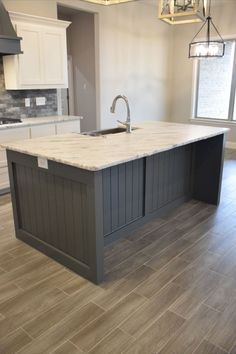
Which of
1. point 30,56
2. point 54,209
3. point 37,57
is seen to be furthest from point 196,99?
point 54,209

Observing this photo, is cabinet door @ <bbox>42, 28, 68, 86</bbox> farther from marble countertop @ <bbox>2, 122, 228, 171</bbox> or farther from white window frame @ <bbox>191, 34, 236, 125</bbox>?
white window frame @ <bbox>191, 34, 236, 125</bbox>

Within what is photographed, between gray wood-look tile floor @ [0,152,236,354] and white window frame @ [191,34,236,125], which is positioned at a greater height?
white window frame @ [191,34,236,125]

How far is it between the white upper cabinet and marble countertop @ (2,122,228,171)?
1.82 metres

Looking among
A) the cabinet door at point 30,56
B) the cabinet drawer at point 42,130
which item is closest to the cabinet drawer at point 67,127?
the cabinet drawer at point 42,130

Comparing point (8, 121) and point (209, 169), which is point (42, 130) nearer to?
point (8, 121)

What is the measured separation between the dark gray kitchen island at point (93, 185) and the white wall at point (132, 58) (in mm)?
2972

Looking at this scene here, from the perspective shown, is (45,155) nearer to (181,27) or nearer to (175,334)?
(175,334)

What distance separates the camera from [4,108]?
4.55 metres

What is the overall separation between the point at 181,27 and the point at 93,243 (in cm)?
659

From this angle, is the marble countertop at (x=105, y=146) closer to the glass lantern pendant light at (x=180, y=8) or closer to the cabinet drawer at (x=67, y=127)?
the glass lantern pendant light at (x=180, y=8)

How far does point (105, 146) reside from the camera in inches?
103

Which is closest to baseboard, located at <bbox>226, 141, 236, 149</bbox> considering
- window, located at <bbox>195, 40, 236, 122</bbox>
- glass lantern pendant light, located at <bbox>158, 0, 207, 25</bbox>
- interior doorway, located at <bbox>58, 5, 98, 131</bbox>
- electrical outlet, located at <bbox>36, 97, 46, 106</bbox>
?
window, located at <bbox>195, 40, 236, 122</bbox>

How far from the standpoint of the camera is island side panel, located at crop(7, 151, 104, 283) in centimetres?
219

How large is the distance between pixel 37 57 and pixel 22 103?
74 centimetres
